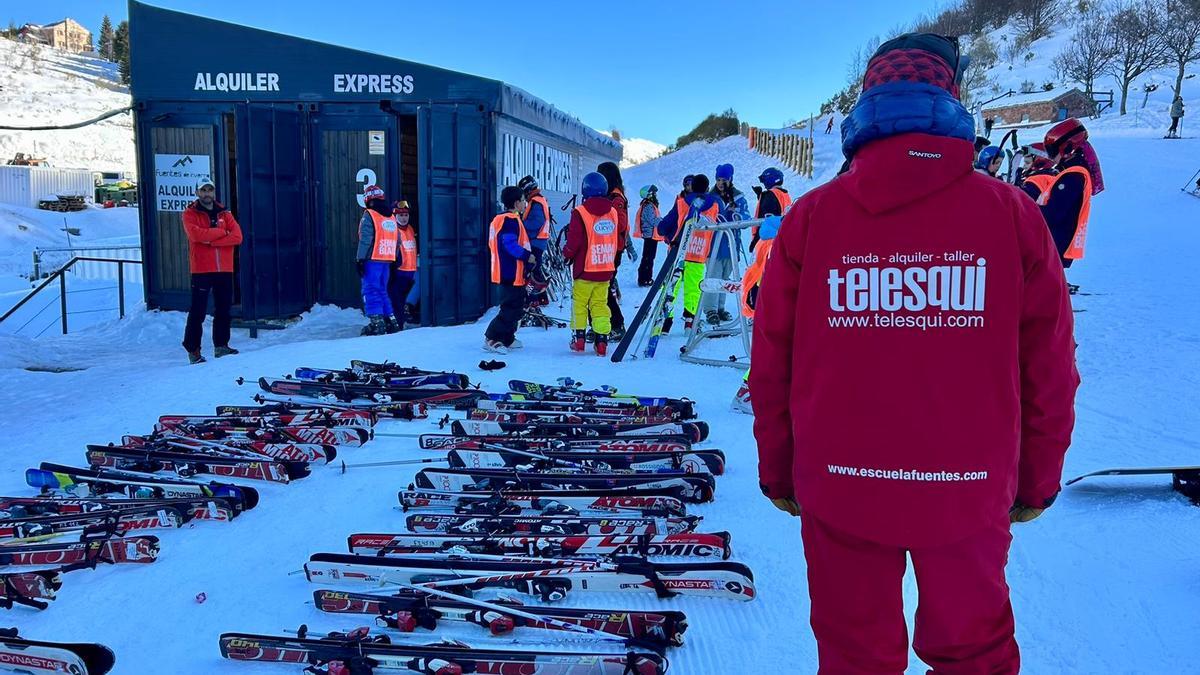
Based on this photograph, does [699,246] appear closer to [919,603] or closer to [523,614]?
[523,614]

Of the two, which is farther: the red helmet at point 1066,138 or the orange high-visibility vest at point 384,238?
the orange high-visibility vest at point 384,238

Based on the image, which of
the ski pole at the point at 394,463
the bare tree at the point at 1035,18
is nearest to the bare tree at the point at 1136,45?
the bare tree at the point at 1035,18

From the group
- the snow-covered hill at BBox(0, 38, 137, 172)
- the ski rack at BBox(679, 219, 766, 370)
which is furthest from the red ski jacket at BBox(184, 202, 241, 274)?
the snow-covered hill at BBox(0, 38, 137, 172)

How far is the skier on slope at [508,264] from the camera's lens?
25.3 ft

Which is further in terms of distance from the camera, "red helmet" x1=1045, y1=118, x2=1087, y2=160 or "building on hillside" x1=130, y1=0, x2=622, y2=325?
"building on hillside" x1=130, y1=0, x2=622, y2=325

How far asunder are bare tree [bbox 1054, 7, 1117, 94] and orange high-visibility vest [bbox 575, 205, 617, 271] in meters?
42.8

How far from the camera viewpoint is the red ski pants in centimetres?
161

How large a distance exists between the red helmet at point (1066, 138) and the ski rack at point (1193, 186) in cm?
1208

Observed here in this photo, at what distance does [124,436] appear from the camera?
16.3 feet

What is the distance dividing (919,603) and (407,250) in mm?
8823

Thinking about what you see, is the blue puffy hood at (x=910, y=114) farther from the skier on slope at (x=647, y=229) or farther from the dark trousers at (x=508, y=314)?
the skier on slope at (x=647, y=229)

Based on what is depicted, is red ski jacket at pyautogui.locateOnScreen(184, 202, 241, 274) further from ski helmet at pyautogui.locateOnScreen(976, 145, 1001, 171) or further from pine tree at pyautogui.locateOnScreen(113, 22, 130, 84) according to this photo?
pine tree at pyautogui.locateOnScreen(113, 22, 130, 84)

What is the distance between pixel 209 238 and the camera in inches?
301

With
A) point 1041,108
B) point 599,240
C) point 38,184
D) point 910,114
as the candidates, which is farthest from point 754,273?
point 38,184
